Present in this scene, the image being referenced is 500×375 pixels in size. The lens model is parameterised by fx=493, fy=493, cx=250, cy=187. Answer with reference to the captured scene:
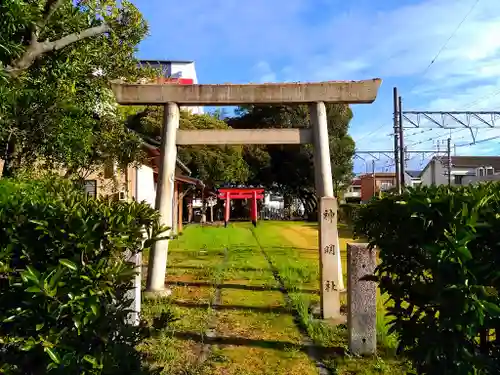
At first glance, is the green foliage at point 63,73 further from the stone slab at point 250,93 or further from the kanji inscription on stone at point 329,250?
the kanji inscription on stone at point 329,250

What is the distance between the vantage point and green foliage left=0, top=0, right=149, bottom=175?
5102 mm

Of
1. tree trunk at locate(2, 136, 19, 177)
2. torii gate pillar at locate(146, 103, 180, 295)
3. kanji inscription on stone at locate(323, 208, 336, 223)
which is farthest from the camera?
torii gate pillar at locate(146, 103, 180, 295)

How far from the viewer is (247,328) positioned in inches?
247

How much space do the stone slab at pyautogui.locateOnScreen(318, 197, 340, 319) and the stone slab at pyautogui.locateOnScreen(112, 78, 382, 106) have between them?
175cm

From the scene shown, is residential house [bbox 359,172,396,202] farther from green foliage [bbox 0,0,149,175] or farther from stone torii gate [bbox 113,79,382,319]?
green foliage [bbox 0,0,149,175]

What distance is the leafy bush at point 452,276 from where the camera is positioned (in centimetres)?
260

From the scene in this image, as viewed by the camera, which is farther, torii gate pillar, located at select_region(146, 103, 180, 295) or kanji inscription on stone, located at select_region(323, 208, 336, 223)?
torii gate pillar, located at select_region(146, 103, 180, 295)

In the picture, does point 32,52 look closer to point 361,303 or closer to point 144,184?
point 361,303

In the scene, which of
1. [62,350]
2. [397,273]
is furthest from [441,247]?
[62,350]

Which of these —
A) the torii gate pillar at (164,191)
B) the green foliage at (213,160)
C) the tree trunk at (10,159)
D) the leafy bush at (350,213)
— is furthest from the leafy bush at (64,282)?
the green foliage at (213,160)

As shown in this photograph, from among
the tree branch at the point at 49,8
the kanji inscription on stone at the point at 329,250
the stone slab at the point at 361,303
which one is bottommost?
the stone slab at the point at 361,303

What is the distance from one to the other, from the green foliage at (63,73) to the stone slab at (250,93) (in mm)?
Result: 601

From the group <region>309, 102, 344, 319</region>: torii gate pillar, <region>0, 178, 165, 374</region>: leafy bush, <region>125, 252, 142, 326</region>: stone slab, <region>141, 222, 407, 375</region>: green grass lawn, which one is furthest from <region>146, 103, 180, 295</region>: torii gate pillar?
<region>0, 178, 165, 374</region>: leafy bush

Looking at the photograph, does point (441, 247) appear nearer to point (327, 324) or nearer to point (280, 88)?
point (327, 324)
